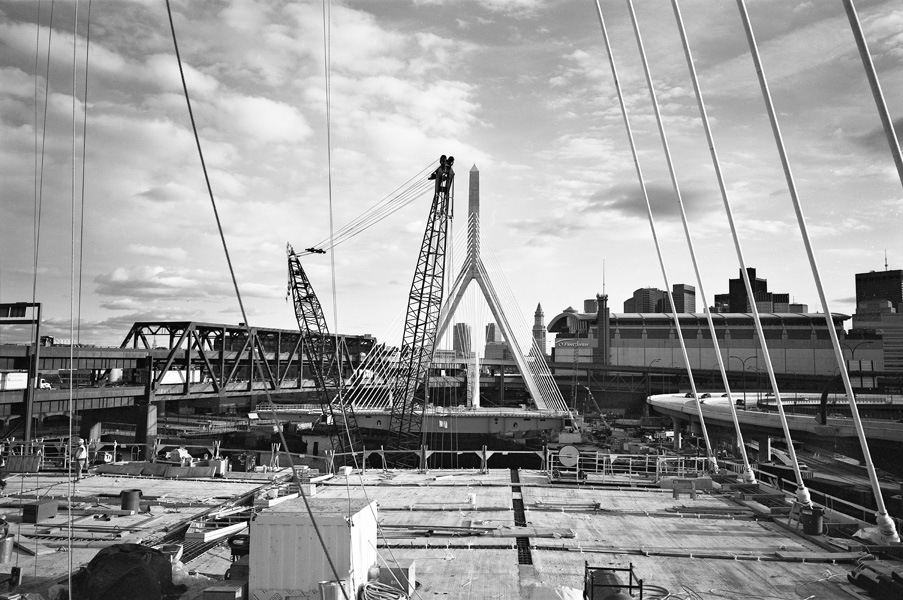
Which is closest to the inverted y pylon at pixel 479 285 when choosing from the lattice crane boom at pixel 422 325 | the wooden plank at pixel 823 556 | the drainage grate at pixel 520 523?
the lattice crane boom at pixel 422 325

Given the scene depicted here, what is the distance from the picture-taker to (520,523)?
1933cm

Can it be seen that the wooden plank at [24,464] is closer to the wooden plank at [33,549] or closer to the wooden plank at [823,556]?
the wooden plank at [33,549]

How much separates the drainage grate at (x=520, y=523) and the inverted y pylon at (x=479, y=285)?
42703 mm

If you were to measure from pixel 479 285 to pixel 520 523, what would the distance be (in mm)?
55309

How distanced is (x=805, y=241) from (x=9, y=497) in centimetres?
2628

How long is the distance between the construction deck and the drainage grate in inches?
2.2

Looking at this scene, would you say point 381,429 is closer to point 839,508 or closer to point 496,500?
point 839,508

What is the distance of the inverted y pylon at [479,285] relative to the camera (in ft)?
233

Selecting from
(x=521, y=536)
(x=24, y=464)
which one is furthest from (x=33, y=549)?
(x=24, y=464)

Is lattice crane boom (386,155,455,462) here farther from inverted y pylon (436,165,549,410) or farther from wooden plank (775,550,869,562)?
wooden plank (775,550,869,562)

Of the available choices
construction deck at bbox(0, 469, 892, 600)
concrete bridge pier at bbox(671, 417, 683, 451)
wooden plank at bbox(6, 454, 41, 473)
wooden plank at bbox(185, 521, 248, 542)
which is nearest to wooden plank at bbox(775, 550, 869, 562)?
construction deck at bbox(0, 469, 892, 600)

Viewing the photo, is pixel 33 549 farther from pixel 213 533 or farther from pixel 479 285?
pixel 479 285

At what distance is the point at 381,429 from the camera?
238 ft

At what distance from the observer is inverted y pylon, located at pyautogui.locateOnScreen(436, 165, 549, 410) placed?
7094 centimetres
